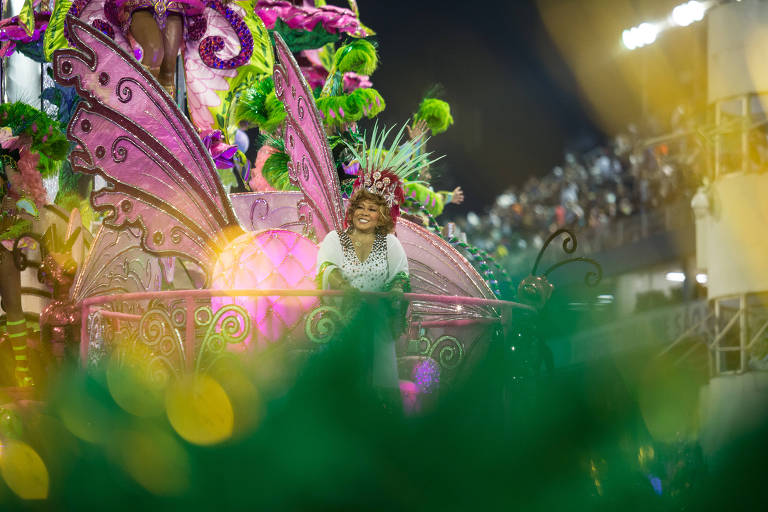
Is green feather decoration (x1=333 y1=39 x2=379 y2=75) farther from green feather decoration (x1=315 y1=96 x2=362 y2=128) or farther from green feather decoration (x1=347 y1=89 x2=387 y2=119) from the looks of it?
green feather decoration (x1=315 y1=96 x2=362 y2=128)

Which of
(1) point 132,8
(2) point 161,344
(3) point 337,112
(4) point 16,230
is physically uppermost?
(1) point 132,8

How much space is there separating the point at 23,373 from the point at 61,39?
8.69 feet

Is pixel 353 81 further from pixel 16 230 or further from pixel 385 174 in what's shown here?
pixel 16 230

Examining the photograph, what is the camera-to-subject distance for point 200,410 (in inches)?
183

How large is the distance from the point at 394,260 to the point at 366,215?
31cm

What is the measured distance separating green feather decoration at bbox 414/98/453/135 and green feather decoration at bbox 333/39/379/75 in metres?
0.62

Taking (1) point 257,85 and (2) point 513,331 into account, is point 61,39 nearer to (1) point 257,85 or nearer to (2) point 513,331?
(1) point 257,85

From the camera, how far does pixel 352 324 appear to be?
473 cm

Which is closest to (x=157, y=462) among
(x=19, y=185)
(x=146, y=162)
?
(x=146, y=162)

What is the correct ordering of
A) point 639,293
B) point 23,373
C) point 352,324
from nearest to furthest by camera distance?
point 352,324 → point 23,373 → point 639,293

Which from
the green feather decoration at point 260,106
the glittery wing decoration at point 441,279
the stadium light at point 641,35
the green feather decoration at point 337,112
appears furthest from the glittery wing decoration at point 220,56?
the stadium light at point 641,35

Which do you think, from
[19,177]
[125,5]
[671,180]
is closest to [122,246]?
[19,177]

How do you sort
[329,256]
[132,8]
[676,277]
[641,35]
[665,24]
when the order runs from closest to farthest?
[329,256]
[132,8]
[641,35]
[665,24]
[676,277]

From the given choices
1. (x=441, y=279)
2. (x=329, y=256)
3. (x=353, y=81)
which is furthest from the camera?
(x=353, y=81)
